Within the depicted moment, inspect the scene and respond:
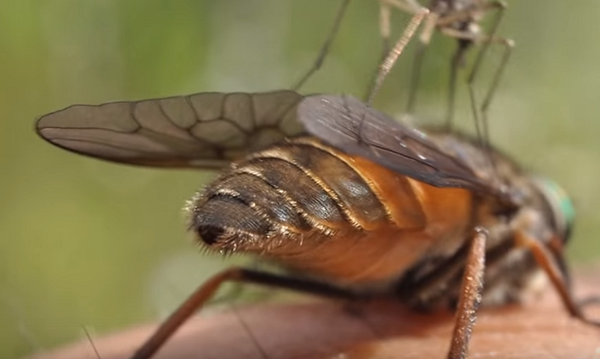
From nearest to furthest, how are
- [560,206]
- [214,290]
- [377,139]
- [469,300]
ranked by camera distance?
[377,139]
[469,300]
[214,290]
[560,206]

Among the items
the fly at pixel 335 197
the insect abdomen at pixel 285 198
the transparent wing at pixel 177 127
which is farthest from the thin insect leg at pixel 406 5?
the insect abdomen at pixel 285 198

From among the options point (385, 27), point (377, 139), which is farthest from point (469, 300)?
point (385, 27)

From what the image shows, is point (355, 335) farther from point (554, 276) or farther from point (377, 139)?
point (377, 139)

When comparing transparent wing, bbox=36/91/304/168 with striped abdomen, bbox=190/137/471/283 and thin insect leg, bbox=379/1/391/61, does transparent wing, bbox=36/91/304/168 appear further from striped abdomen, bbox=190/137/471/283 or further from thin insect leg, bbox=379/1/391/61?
thin insect leg, bbox=379/1/391/61

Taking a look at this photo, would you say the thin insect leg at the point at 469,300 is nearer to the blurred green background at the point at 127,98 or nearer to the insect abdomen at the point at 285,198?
the insect abdomen at the point at 285,198

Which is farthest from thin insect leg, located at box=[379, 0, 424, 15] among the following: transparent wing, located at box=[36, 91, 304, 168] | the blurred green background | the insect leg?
the blurred green background
